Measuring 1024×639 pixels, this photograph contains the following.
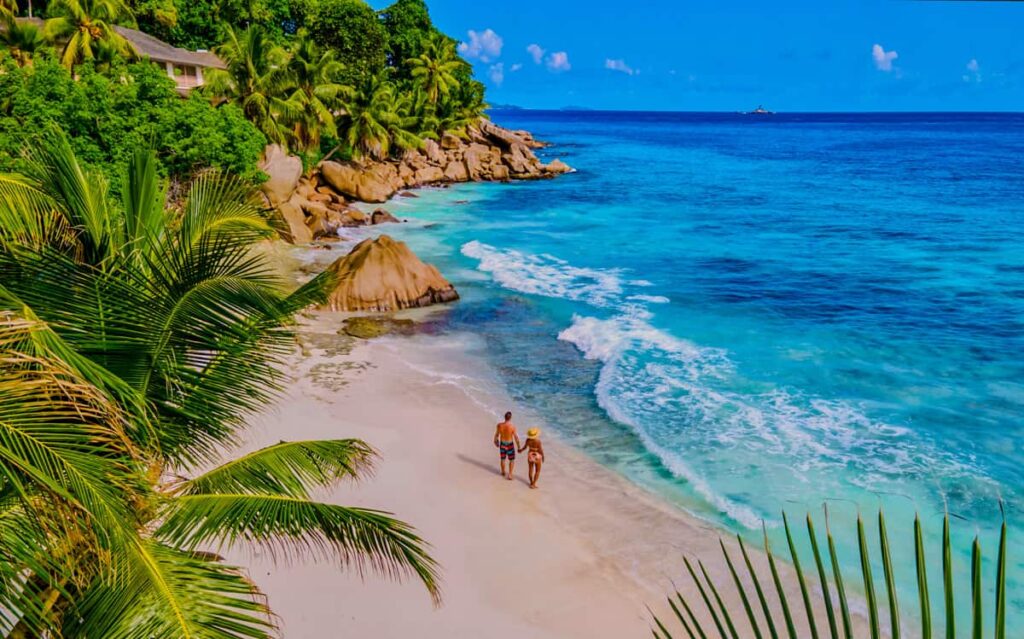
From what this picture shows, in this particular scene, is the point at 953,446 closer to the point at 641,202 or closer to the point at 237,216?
the point at 237,216

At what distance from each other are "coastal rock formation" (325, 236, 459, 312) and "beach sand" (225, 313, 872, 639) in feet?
17.2

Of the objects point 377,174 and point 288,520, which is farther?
point 377,174

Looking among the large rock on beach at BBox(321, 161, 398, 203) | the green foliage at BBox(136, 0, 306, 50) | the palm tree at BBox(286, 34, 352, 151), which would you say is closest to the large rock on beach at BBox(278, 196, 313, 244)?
the palm tree at BBox(286, 34, 352, 151)

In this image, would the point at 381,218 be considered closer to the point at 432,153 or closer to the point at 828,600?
the point at 432,153

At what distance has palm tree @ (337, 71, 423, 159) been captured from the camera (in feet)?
160

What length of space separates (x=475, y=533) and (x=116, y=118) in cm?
1904

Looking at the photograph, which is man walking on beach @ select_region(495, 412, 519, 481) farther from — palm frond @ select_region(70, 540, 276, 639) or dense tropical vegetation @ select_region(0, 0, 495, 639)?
palm frond @ select_region(70, 540, 276, 639)

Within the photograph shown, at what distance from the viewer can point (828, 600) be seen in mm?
2152

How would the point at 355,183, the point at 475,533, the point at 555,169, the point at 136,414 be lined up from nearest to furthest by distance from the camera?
the point at 136,414
the point at 475,533
the point at 355,183
the point at 555,169

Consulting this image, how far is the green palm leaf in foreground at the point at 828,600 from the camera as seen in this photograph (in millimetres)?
1871

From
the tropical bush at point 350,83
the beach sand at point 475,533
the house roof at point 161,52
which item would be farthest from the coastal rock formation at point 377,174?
the beach sand at point 475,533

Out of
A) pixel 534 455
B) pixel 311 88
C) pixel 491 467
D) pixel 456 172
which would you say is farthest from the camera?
pixel 456 172

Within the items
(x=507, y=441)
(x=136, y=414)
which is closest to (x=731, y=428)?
(x=507, y=441)

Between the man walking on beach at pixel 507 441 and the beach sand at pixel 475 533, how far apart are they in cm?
31
